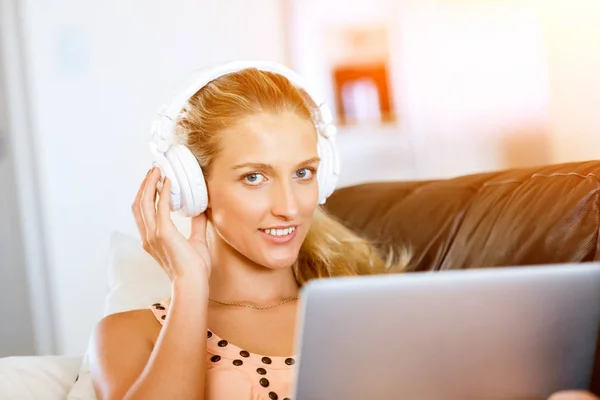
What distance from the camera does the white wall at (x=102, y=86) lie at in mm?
2729

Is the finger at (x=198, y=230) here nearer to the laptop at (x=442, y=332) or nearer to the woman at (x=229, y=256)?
the woman at (x=229, y=256)

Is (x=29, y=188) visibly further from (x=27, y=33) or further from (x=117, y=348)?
(x=117, y=348)

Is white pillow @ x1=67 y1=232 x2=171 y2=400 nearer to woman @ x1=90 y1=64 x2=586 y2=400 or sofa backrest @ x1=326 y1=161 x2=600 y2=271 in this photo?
woman @ x1=90 y1=64 x2=586 y2=400

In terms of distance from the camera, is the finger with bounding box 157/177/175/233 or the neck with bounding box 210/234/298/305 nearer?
the finger with bounding box 157/177/175/233

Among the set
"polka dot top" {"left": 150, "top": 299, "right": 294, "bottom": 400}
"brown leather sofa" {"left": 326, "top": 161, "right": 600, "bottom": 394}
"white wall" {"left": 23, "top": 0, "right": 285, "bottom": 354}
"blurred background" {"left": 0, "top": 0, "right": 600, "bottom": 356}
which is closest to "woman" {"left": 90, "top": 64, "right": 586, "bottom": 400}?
"polka dot top" {"left": 150, "top": 299, "right": 294, "bottom": 400}

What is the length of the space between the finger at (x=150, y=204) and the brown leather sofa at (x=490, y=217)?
534 millimetres

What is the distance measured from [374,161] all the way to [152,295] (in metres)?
1.07

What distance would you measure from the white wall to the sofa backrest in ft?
3.23

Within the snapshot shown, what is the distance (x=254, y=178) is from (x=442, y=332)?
60cm

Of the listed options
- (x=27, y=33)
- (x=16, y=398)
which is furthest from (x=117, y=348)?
(x=27, y=33)

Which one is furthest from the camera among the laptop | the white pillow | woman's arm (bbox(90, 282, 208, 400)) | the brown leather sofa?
the white pillow

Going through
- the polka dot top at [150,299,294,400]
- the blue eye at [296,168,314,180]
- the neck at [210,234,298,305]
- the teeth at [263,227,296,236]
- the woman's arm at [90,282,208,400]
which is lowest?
the polka dot top at [150,299,294,400]

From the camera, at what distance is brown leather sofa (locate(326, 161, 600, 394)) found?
1.34 meters

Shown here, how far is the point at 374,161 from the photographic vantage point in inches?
105
